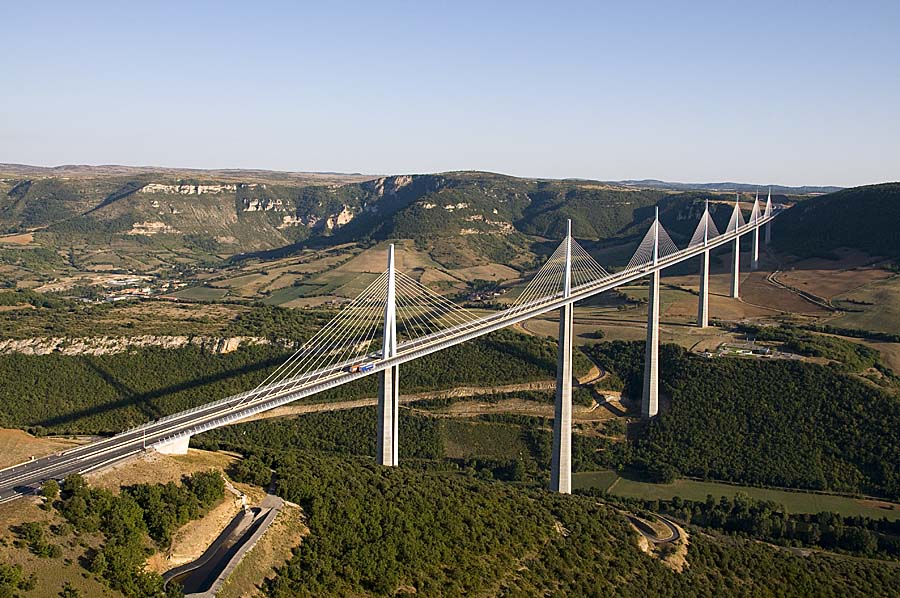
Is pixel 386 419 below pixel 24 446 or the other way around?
below

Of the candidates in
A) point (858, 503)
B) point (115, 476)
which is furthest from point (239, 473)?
point (858, 503)

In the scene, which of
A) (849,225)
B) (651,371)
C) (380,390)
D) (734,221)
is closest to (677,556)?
(380,390)

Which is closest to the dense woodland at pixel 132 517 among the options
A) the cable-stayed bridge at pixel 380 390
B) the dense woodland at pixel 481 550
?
the cable-stayed bridge at pixel 380 390

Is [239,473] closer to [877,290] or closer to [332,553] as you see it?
[332,553]

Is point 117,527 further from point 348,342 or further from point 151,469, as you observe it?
point 348,342

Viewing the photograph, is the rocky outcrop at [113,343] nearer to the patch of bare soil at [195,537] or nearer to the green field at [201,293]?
the patch of bare soil at [195,537]

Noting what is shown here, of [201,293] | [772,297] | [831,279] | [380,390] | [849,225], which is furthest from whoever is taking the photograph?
[201,293]
